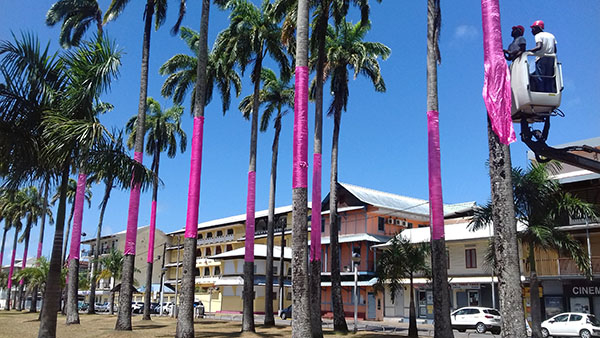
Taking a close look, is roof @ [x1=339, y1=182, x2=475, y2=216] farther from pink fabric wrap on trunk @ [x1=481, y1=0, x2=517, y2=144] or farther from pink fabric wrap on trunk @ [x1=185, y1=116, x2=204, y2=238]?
pink fabric wrap on trunk @ [x1=481, y1=0, x2=517, y2=144]

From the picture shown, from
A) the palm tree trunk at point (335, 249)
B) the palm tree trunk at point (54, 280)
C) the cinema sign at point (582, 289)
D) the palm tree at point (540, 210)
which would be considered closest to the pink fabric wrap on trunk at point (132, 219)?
the palm tree trunk at point (335, 249)

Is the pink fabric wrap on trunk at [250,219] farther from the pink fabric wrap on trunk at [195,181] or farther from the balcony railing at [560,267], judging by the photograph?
the balcony railing at [560,267]

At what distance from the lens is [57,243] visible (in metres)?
13.3

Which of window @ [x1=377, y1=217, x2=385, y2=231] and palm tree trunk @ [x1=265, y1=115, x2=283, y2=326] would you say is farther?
window @ [x1=377, y1=217, x2=385, y2=231]

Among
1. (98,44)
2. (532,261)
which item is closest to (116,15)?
(98,44)

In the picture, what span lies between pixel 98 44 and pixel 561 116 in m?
11.1

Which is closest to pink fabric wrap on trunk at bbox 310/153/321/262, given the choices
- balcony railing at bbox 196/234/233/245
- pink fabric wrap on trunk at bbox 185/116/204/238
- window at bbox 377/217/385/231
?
pink fabric wrap on trunk at bbox 185/116/204/238

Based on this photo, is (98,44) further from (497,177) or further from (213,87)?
(213,87)

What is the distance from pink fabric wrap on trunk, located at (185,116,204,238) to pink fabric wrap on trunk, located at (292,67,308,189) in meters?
6.99

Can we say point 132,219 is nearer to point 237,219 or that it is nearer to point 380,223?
point 380,223

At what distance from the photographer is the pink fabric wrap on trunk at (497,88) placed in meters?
7.59

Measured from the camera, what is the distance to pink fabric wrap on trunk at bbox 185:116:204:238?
20.7 m

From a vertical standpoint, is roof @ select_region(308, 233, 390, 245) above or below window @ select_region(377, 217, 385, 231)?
below

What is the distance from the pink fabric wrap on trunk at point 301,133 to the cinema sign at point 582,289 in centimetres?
2683
